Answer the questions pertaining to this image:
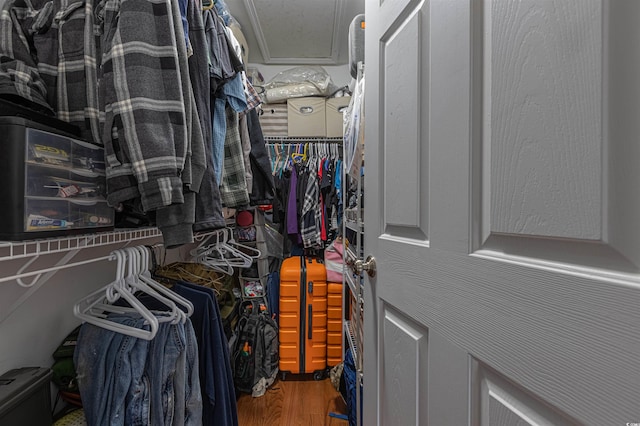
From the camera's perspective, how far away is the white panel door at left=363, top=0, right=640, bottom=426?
0.91 ft

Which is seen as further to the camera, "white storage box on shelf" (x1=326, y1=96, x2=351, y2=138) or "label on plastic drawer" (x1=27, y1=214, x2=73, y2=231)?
"white storage box on shelf" (x1=326, y1=96, x2=351, y2=138)

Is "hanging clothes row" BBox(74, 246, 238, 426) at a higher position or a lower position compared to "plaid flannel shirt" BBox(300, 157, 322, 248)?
lower

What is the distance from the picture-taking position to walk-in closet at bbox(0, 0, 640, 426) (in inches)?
11.7

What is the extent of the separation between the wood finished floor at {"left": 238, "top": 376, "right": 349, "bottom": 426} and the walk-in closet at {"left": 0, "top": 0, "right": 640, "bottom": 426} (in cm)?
74

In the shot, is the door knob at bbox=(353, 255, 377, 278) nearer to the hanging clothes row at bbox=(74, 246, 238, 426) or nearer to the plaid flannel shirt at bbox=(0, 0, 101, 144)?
the hanging clothes row at bbox=(74, 246, 238, 426)

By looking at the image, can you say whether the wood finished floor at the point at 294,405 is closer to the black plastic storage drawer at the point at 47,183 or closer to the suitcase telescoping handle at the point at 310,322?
the suitcase telescoping handle at the point at 310,322

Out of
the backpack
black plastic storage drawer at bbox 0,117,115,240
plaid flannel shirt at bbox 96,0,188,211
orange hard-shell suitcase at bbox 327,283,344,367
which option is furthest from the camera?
orange hard-shell suitcase at bbox 327,283,344,367

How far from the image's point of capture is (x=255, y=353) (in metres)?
1.88

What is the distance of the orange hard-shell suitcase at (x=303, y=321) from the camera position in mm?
2016

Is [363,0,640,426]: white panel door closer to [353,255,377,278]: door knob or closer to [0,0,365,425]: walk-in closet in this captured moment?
[353,255,377,278]: door knob

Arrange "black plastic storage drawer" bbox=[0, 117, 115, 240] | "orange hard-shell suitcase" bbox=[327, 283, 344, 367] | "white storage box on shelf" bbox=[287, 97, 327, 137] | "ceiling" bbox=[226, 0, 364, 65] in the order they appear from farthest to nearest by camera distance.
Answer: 1. "white storage box on shelf" bbox=[287, 97, 327, 137]
2. "orange hard-shell suitcase" bbox=[327, 283, 344, 367]
3. "ceiling" bbox=[226, 0, 364, 65]
4. "black plastic storage drawer" bbox=[0, 117, 115, 240]

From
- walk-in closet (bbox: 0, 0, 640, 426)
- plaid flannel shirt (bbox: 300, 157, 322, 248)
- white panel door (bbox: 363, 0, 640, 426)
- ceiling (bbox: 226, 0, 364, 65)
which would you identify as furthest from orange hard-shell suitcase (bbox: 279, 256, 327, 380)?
ceiling (bbox: 226, 0, 364, 65)

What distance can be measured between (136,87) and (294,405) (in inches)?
74.5

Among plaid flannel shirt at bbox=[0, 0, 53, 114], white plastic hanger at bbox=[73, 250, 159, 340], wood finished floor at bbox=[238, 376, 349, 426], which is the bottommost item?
wood finished floor at bbox=[238, 376, 349, 426]
